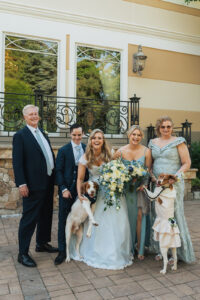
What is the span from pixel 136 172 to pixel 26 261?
1.77 m

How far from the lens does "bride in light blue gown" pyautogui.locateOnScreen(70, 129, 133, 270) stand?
3.59 metres

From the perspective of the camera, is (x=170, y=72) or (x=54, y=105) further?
(x=170, y=72)

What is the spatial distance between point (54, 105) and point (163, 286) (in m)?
5.34

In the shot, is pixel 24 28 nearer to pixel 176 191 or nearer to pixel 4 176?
pixel 4 176

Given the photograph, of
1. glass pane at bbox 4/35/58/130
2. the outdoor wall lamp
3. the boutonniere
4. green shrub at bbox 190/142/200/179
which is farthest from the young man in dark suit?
green shrub at bbox 190/142/200/179

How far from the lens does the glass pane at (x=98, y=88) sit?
25.6 ft

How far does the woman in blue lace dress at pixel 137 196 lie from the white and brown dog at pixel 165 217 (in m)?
0.26

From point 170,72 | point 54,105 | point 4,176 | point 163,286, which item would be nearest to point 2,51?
point 54,105

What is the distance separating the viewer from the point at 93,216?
378 centimetres

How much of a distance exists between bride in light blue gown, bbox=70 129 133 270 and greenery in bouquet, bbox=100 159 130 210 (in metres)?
0.16

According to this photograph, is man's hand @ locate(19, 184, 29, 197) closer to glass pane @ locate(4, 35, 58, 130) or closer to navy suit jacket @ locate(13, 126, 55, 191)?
navy suit jacket @ locate(13, 126, 55, 191)

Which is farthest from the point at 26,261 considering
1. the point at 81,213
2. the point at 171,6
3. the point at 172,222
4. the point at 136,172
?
the point at 171,6

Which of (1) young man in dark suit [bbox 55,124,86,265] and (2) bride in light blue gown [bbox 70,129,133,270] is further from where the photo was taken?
(1) young man in dark suit [bbox 55,124,86,265]

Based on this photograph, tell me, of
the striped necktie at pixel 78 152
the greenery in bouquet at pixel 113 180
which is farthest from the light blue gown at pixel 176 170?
the striped necktie at pixel 78 152
